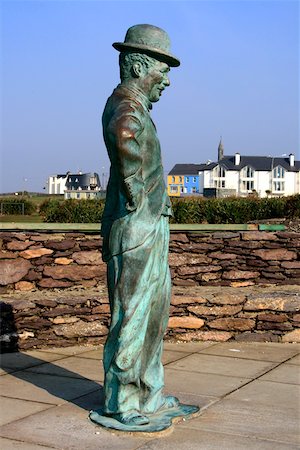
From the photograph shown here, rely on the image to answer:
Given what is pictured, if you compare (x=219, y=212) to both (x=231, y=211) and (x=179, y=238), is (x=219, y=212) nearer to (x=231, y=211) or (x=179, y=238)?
(x=231, y=211)

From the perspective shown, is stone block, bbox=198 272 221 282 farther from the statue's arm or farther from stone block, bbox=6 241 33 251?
the statue's arm

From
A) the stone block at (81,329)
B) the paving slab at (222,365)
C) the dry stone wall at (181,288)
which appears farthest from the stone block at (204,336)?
the stone block at (81,329)

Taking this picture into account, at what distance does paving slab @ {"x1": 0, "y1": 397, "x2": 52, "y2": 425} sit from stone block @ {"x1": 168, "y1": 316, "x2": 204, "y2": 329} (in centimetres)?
297

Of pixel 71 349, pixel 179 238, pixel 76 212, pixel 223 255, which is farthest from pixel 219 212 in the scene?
pixel 71 349

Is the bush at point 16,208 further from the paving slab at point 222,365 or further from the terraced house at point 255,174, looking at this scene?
the terraced house at point 255,174

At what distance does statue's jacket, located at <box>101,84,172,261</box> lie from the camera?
4836mm

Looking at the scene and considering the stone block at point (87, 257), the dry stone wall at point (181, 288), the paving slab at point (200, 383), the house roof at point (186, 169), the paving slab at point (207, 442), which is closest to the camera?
the paving slab at point (207, 442)

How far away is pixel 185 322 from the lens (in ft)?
28.1

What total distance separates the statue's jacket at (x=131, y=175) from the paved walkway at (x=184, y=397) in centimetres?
124

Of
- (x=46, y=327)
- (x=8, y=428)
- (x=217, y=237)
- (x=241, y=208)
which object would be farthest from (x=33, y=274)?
(x=241, y=208)

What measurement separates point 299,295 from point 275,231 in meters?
1.30

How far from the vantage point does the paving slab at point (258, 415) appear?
205 inches

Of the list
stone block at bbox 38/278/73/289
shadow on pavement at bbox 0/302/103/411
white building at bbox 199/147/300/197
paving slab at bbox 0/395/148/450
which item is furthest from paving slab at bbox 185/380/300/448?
white building at bbox 199/147/300/197

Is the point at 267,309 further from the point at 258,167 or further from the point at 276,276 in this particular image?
the point at 258,167
